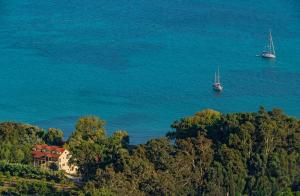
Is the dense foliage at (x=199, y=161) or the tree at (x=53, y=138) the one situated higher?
the tree at (x=53, y=138)

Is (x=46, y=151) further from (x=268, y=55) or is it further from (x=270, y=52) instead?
(x=270, y=52)

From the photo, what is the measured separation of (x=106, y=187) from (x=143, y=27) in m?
63.4

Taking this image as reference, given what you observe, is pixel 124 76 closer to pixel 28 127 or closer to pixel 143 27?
pixel 143 27

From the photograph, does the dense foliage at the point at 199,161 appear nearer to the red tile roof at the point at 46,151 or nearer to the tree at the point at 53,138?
the red tile roof at the point at 46,151

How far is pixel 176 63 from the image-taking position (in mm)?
125062

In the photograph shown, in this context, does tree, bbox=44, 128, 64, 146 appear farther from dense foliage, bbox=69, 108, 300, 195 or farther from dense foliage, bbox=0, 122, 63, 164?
dense foliage, bbox=69, 108, 300, 195

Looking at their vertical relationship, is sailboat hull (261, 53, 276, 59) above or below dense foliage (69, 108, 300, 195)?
above

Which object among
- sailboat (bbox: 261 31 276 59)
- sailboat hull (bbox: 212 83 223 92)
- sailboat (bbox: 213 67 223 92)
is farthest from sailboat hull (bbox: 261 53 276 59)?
sailboat hull (bbox: 212 83 223 92)

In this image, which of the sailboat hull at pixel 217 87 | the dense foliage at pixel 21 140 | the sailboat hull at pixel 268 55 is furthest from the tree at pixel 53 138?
the sailboat hull at pixel 268 55

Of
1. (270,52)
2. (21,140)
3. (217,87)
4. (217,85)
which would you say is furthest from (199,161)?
(270,52)

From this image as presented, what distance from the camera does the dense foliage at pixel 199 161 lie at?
76.4 m

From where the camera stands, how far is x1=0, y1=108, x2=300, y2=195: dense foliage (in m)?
76.4

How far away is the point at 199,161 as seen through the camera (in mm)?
79750

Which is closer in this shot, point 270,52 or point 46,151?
point 46,151
